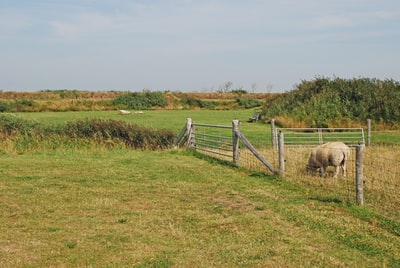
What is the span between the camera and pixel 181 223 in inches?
338

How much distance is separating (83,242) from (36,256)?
0.81 meters

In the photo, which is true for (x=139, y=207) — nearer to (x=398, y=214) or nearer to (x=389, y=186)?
(x=398, y=214)

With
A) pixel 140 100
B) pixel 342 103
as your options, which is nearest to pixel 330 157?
pixel 342 103

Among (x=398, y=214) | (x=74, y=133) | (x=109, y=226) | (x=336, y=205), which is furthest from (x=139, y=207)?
(x=74, y=133)

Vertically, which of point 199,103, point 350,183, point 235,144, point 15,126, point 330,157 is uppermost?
point 199,103

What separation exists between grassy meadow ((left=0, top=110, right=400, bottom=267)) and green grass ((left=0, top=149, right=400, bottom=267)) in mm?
17

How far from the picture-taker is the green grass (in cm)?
674

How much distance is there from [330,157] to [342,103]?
22.1 m

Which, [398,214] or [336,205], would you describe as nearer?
[398,214]

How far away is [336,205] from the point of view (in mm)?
9766

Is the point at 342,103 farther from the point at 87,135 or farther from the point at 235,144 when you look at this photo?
the point at 235,144

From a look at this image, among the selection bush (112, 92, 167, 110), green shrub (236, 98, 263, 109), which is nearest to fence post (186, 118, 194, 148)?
bush (112, 92, 167, 110)

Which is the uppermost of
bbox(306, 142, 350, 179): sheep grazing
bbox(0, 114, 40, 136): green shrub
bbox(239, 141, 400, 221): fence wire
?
bbox(0, 114, 40, 136): green shrub

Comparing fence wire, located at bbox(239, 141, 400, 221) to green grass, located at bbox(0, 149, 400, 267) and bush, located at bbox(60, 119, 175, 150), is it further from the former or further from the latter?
bush, located at bbox(60, 119, 175, 150)
